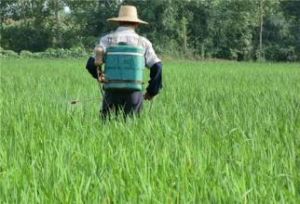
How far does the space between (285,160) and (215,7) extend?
36.0m

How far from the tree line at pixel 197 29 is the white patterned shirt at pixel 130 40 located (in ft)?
99.2

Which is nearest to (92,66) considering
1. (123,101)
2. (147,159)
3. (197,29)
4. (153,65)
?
(123,101)

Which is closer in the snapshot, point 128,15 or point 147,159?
point 147,159

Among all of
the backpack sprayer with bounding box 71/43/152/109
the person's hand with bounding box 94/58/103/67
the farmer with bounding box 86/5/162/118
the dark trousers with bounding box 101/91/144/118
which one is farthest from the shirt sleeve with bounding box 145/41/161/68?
the person's hand with bounding box 94/58/103/67

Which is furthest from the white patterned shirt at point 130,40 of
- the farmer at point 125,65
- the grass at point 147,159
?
the grass at point 147,159

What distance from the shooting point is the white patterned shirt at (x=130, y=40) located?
15.0 ft

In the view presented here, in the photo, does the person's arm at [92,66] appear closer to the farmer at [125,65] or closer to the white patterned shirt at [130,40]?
the farmer at [125,65]

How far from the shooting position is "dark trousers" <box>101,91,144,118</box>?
461 cm

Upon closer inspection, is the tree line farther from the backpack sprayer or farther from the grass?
the grass

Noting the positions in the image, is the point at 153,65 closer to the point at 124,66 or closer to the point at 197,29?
the point at 124,66

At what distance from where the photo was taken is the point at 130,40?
456 centimetres

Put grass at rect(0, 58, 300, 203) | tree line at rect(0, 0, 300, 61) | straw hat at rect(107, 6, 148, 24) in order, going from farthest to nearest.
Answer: tree line at rect(0, 0, 300, 61) → straw hat at rect(107, 6, 148, 24) → grass at rect(0, 58, 300, 203)

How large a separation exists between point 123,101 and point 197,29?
3377cm

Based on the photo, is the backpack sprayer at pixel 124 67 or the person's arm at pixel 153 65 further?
the person's arm at pixel 153 65
